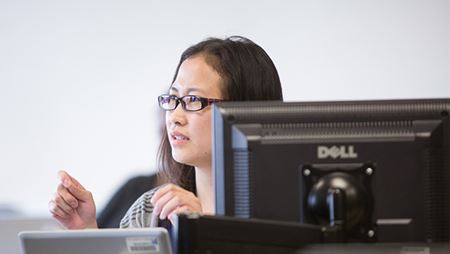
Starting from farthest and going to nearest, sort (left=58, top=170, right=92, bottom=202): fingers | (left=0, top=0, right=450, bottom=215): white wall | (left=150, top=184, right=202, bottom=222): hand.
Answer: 1. (left=0, top=0, right=450, bottom=215): white wall
2. (left=58, top=170, right=92, bottom=202): fingers
3. (left=150, top=184, right=202, bottom=222): hand

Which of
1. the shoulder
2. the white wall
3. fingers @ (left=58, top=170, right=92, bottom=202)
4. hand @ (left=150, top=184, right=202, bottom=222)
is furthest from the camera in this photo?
the white wall

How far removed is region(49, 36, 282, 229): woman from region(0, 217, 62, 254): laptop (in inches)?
24.4

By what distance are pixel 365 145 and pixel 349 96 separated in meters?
→ 2.02

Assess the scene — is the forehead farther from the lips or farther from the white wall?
the white wall

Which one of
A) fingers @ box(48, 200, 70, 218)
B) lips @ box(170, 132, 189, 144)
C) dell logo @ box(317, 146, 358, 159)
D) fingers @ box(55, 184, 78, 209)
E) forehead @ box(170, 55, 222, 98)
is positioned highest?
forehead @ box(170, 55, 222, 98)

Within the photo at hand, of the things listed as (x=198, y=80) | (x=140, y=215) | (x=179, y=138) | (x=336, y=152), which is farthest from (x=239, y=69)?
(x=336, y=152)

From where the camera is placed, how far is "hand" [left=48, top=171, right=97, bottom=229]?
7.79 ft

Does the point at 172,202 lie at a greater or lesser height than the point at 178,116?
lesser

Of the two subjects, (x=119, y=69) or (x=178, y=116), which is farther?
(x=119, y=69)

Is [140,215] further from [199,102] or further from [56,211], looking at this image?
[199,102]

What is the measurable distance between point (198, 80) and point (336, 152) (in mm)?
714

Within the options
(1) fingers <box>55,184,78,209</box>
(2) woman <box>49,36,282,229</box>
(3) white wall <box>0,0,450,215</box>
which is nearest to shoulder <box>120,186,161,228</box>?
(2) woman <box>49,36,282,229</box>

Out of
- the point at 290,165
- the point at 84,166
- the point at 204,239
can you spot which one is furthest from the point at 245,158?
the point at 84,166

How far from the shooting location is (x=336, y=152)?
5.87ft
